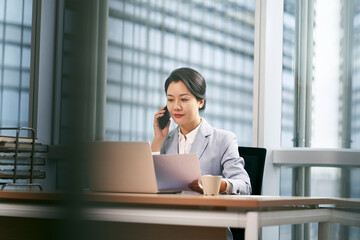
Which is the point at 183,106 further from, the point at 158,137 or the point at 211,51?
the point at 211,51

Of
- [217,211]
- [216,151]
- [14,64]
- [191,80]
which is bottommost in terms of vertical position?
[217,211]

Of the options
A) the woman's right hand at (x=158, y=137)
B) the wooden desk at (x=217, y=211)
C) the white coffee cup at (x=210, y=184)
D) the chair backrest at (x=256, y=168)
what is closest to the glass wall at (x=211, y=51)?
the woman's right hand at (x=158, y=137)

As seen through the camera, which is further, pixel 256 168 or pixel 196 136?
pixel 256 168

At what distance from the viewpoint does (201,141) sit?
92.4 inches

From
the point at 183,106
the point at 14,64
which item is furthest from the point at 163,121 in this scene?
the point at 14,64

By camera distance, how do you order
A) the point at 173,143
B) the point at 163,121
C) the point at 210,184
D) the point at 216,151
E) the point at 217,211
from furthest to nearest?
the point at 163,121
the point at 173,143
the point at 216,151
the point at 210,184
the point at 217,211

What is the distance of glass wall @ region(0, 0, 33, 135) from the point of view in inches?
171

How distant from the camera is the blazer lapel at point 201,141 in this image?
2324 mm

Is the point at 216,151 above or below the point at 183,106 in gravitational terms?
below

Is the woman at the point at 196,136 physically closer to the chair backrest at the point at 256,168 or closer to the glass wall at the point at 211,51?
the chair backrest at the point at 256,168

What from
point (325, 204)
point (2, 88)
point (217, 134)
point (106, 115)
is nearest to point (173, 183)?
point (325, 204)

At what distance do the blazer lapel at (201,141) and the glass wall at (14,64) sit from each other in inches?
96.0

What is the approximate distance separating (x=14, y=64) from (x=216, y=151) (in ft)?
8.64

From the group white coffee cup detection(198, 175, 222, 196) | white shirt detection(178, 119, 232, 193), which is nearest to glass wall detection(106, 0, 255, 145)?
white shirt detection(178, 119, 232, 193)
